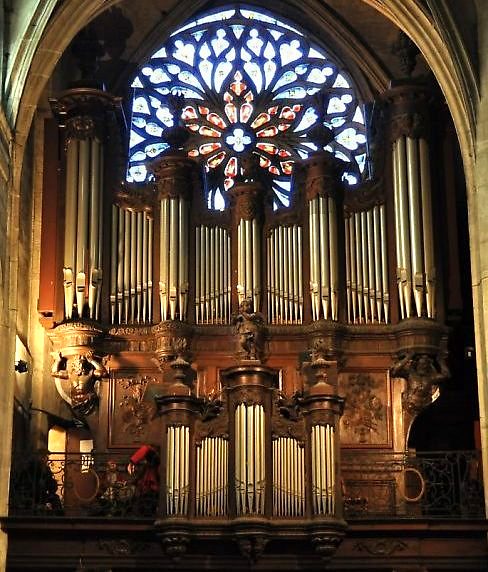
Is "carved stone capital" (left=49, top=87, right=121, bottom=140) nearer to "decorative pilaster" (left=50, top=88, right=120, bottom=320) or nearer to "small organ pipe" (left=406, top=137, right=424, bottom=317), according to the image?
"decorative pilaster" (left=50, top=88, right=120, bottom=320)

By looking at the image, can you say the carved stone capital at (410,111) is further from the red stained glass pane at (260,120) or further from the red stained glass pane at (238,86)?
the red stained glass pane at (238,86)

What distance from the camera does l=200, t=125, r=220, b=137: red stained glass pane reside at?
24.3 m

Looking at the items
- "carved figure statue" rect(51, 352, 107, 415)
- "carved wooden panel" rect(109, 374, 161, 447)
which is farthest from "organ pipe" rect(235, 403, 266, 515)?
"carved figure statue" rect(51, 352, 107, 415)

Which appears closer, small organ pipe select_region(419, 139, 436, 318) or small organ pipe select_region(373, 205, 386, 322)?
small organ pipe select_region(419, 139, 436, 318)

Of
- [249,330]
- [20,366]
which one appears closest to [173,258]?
[249,330]

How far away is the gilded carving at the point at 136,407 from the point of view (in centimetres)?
2061

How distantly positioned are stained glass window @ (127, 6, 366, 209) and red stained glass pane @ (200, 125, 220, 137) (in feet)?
0.05

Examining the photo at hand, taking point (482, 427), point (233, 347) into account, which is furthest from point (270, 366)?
point (482, 427)

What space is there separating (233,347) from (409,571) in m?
3.98

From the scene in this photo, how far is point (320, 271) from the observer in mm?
21047

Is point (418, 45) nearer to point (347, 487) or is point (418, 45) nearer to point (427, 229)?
point (427, 229)

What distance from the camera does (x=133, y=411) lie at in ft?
67.9

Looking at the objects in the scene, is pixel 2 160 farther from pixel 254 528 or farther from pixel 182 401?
pixel 254 528

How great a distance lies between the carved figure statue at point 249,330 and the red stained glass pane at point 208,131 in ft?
14.8
